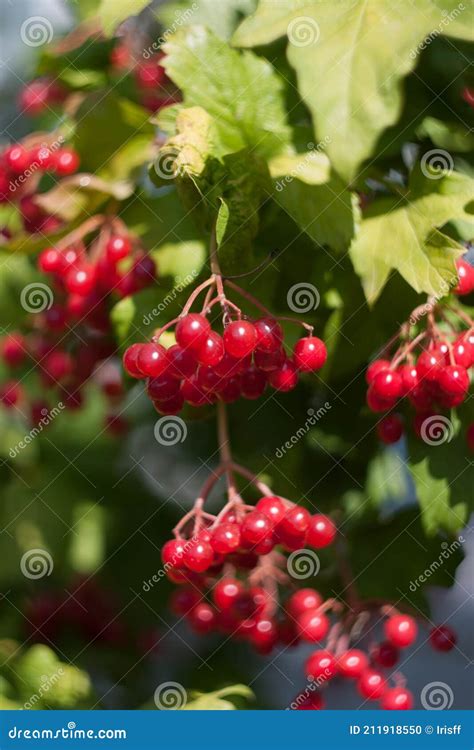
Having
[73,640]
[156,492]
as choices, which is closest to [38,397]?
[156,492]

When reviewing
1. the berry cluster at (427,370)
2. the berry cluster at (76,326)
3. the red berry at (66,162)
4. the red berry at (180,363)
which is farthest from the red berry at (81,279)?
the berry cluster at (427,370)

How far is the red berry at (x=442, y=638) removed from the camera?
1.10 metres

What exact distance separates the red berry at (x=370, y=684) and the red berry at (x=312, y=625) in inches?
2.4

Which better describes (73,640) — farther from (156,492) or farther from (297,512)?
(297,512)

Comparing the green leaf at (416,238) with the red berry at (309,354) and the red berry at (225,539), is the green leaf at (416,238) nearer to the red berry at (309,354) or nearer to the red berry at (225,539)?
the red berry at (309,354)

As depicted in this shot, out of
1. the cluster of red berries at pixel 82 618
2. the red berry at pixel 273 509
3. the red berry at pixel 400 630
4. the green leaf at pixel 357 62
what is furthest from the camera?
the cluster of red berries at pixel 82 618

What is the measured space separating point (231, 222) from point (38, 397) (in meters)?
0.54

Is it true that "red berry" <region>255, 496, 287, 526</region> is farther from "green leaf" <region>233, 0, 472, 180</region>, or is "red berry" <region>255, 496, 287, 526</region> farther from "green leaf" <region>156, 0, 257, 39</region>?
"green leaf" <region>156, 0, 257, 39</region>

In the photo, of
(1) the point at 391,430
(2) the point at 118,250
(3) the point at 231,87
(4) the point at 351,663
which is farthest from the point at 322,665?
(3) the point at 231,87

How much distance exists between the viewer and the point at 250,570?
104cm

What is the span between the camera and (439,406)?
38.2 inches

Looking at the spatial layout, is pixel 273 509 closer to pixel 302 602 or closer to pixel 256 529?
pixel 256 529

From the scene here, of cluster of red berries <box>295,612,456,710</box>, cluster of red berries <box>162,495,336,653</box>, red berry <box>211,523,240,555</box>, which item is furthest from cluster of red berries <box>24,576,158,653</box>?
red berry <box>211,523,240,555</box>

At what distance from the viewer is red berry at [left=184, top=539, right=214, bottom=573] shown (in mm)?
913
